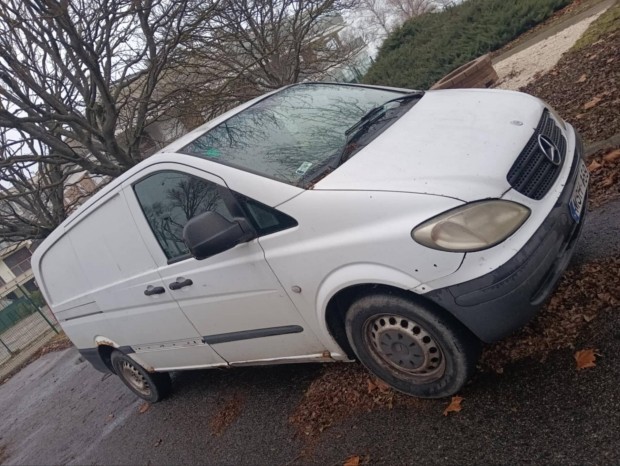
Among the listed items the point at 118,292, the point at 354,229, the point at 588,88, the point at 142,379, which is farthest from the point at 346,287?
the point at 588,88

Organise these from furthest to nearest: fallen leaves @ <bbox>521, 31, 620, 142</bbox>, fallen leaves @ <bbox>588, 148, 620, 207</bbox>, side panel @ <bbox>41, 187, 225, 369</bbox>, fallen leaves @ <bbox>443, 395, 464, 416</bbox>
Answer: fallen leaves @ <bbox>521, 31, 620, 142</bbox> < fallen leaves @ <bbox>588, 148, 620, 207</bbox> < side panel @ <bbox>41, 187, 225, 369</bbox> < fallen leaves @ <bbox>443, 395, 464, 416</bbox>

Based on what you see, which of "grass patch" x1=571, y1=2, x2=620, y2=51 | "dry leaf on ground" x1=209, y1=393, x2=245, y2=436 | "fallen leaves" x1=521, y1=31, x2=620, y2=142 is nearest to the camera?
"dry leaf on ground" x1=209, y1=393, x2=245, y2=436

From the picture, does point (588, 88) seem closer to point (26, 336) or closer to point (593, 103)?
point (593, 103)

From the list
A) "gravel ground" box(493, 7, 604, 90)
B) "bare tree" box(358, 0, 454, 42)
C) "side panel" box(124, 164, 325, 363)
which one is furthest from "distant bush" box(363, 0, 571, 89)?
"bare tree" box(358, 0, 454, 42)

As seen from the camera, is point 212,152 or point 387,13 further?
point 387,13

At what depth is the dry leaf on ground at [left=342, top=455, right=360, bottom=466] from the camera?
9.27ft

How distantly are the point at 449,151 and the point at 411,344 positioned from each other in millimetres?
1039

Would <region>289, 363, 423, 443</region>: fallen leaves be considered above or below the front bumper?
below

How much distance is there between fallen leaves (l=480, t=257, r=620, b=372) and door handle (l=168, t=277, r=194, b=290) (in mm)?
1923

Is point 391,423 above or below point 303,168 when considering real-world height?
below

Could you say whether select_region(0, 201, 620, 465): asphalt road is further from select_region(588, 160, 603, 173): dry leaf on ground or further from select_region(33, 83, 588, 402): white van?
select_region(588, 160, 603, 173): dry leaf on ground

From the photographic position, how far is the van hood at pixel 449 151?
8.16ft

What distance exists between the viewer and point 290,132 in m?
3.39

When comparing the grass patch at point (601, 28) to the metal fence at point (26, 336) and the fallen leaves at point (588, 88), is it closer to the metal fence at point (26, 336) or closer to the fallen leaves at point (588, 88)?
the fallen leaves at point (588, 88)
